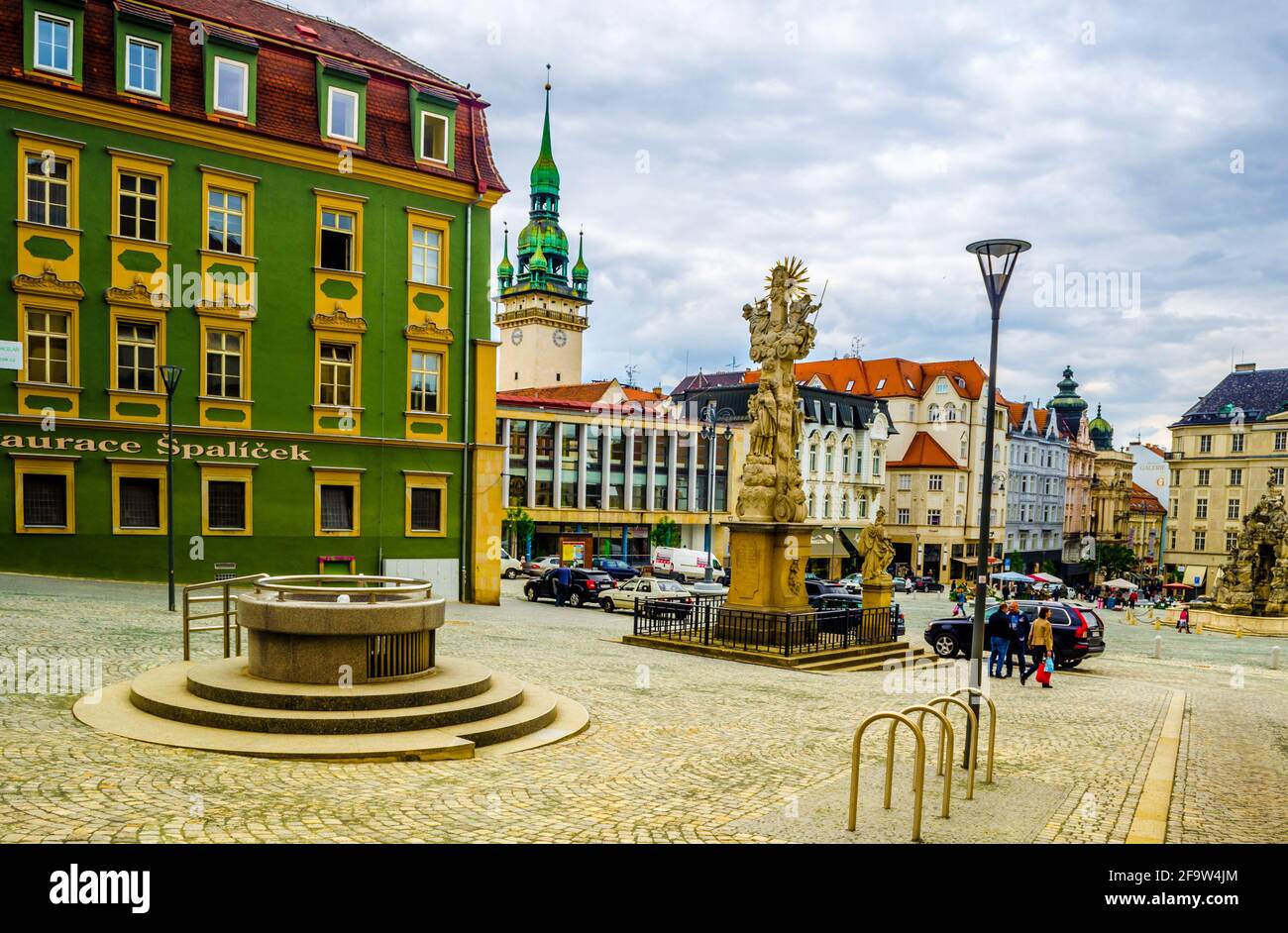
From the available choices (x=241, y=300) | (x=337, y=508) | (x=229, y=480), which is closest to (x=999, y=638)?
(x=337, y=508)

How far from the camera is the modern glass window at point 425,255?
28.5 metres

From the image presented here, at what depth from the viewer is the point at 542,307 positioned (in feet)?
331

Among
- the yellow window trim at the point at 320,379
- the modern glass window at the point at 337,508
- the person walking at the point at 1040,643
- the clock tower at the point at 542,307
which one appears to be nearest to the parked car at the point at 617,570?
the modern glass window at the point at 337,508

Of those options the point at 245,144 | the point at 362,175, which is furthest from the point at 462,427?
the point at 245,144

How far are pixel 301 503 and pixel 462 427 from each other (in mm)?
5373

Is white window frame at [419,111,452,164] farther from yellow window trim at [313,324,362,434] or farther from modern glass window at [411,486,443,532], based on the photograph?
modern glass window at [411,486,443,532]

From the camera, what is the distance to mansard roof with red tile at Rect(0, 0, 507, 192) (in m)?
23.4

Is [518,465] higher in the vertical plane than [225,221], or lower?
lower

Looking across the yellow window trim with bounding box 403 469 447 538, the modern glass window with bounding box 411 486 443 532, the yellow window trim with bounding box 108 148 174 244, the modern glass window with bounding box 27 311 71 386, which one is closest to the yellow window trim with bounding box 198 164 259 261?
the yellow window trim with bounding box 108 148 174 244

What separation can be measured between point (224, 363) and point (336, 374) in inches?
117

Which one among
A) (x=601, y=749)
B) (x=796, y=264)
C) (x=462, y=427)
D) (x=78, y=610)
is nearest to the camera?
(x=601, y=749)

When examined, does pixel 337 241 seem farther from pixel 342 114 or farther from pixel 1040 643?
pixel 1040 643
